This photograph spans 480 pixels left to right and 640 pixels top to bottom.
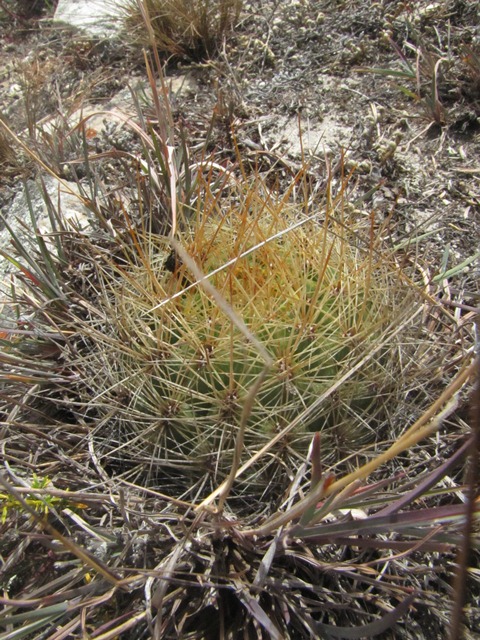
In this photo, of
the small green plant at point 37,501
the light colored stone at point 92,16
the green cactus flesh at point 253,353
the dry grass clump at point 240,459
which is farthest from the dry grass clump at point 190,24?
the small green plant at point 37,501

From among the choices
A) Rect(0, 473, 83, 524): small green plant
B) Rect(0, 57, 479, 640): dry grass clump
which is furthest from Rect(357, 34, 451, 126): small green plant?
Rect(0, 473, 83, 524): small green plant

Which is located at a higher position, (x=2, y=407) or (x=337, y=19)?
(x=337, y=19)

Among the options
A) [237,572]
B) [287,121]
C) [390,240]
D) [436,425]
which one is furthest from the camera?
[287,121]

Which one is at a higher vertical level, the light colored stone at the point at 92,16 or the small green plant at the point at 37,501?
the light colored stone at the point at 92,16

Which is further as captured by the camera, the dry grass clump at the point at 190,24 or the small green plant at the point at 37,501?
the dry grass clump at the point at 190,24

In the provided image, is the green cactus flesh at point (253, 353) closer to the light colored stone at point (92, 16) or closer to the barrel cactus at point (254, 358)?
the barrel cactus at point (254, 358)

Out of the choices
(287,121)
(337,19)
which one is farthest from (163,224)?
(337,19)

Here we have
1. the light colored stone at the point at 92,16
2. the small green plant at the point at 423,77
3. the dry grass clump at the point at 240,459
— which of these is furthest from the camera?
the light colored stone at the point at 92,16

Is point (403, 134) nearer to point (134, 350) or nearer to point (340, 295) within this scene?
point (340, 295)
